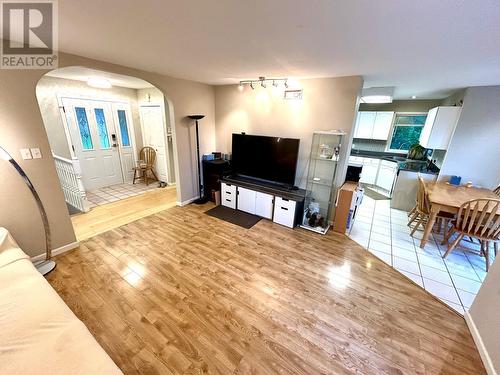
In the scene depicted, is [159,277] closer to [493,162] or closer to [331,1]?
[331,1]

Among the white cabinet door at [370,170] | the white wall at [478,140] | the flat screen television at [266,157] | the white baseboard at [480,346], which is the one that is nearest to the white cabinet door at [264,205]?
the flat screen television at [266,157]

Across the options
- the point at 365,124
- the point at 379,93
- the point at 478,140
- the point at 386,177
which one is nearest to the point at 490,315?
the point at 478,140

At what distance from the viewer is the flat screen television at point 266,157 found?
343 cm

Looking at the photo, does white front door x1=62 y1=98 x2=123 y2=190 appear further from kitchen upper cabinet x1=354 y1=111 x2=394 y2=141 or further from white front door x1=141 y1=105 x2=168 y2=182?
kitchen upper cabinet x1=354 y1=111 x2=394 y2=141

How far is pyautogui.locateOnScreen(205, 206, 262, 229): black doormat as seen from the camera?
3.52m

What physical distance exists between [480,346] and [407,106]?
5.20 m

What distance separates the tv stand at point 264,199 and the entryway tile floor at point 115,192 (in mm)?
2330

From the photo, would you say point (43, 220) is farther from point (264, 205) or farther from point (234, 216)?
point (264, 205)

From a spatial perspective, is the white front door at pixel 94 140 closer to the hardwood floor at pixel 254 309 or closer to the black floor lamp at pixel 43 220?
the hardwood floor at pixel 254 309

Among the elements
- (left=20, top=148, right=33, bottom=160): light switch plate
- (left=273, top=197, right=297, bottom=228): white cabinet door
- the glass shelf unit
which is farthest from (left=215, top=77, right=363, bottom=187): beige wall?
(left=20, top=148, right=33, bottom=160): light switch plate

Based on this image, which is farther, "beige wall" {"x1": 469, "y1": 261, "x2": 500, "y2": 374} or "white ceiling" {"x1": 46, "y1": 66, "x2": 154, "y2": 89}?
"white ceiling" {"x1": 46, "y1": 66, "x2": 154, "y2": 89}

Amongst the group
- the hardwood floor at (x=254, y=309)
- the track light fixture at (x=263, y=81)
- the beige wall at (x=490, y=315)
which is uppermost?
the track light fixture at (x=263, y=81)

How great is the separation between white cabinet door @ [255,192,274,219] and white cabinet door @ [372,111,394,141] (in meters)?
4.00

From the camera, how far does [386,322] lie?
1.82 metres
